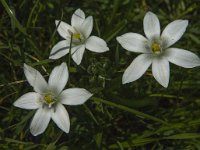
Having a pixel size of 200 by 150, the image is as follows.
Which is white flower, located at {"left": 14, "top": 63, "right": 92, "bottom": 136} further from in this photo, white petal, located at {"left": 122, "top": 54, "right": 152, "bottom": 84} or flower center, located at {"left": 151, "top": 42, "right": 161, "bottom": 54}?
flower center, located at {"left": 151, "top": 42, "right": 161, "bottom": 54}

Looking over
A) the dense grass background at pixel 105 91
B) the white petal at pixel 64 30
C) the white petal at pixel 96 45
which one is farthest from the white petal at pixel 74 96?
the white petal at pixel 64 30

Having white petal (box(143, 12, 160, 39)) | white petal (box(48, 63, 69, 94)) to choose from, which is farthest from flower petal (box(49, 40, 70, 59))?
white petal (box(143, 12, 160, 39))

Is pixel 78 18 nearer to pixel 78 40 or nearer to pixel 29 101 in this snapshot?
pixel 78 40

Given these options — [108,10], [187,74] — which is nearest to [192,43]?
[187,74]

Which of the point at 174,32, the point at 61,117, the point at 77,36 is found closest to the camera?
the point at 61,117

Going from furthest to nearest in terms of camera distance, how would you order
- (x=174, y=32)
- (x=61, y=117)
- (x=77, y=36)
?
(x=77, y=36) < (x=174, y=32) < (x=61, y=117)

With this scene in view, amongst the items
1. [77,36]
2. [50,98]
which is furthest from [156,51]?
[50,98]
